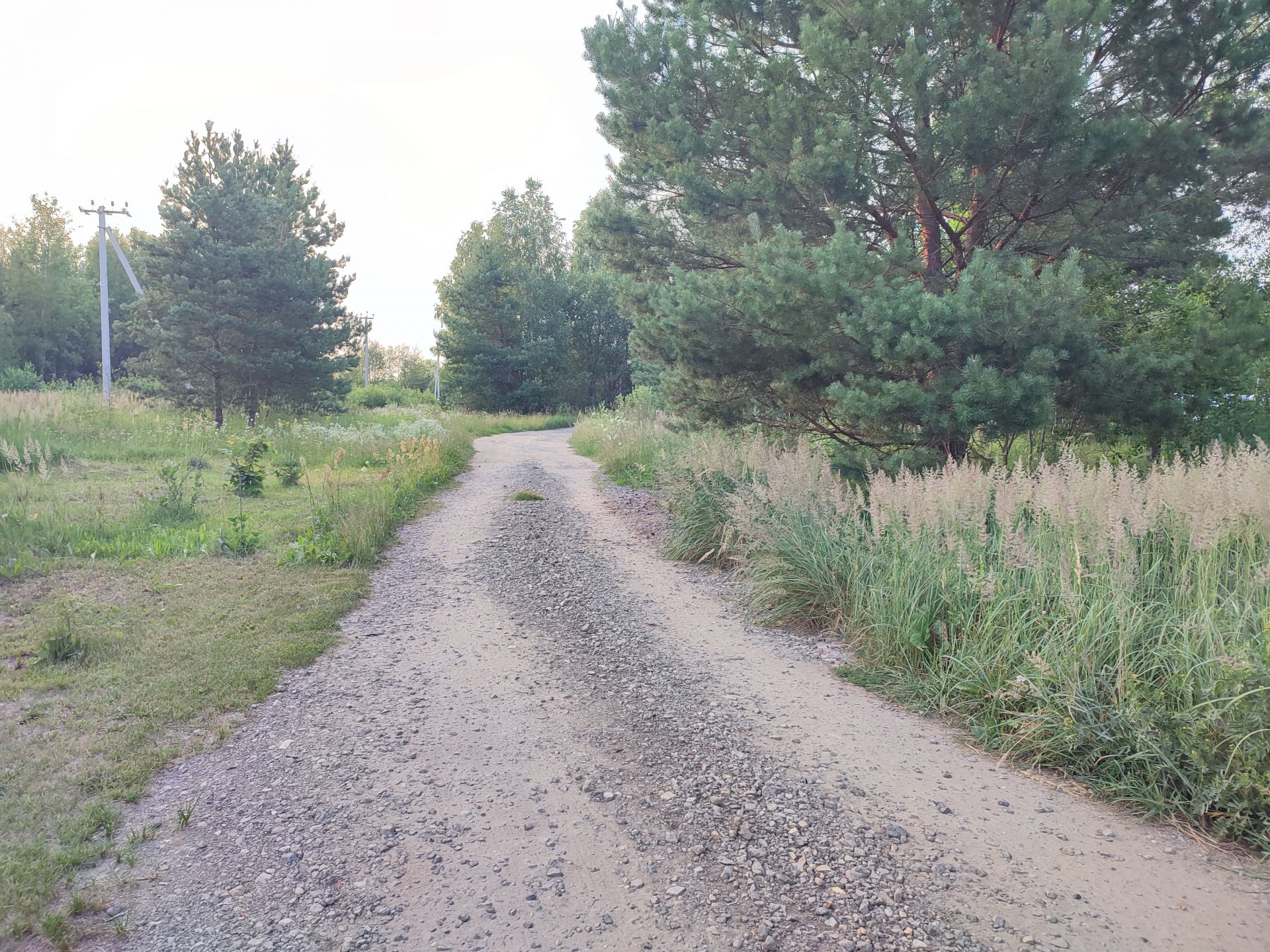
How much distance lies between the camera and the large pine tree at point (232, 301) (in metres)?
18.7

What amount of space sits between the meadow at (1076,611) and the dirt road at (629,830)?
27cm

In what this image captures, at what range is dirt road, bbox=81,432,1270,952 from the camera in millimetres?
2371

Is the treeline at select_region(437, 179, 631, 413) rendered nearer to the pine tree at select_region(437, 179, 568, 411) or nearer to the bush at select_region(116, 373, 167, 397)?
the pine tree at select_region(437, 179, 568, 411)

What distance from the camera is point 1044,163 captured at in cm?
741

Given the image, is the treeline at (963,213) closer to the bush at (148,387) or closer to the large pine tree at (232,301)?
the large pine tree at (232,301)

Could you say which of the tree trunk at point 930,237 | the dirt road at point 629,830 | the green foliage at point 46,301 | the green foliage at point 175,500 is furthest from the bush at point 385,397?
the dirt road at point 629,830

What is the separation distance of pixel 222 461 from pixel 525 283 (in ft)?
88.9

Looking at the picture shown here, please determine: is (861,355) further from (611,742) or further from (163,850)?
(163,850)

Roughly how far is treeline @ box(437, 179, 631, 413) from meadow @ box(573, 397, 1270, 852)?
26998mm

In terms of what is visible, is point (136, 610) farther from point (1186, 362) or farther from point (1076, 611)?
point (1186, 362)

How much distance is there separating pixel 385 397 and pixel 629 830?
37.3 metres

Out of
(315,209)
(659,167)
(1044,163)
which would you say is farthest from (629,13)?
(315,209)

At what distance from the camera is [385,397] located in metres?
37.5

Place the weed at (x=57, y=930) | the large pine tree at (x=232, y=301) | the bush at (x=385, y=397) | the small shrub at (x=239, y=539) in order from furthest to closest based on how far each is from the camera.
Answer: the bush at (x=385, y=397) → the large pine tree at (x=232, y=301) → the small shrub at (x=239, y=539) → the weed at (x=57, y=930)
